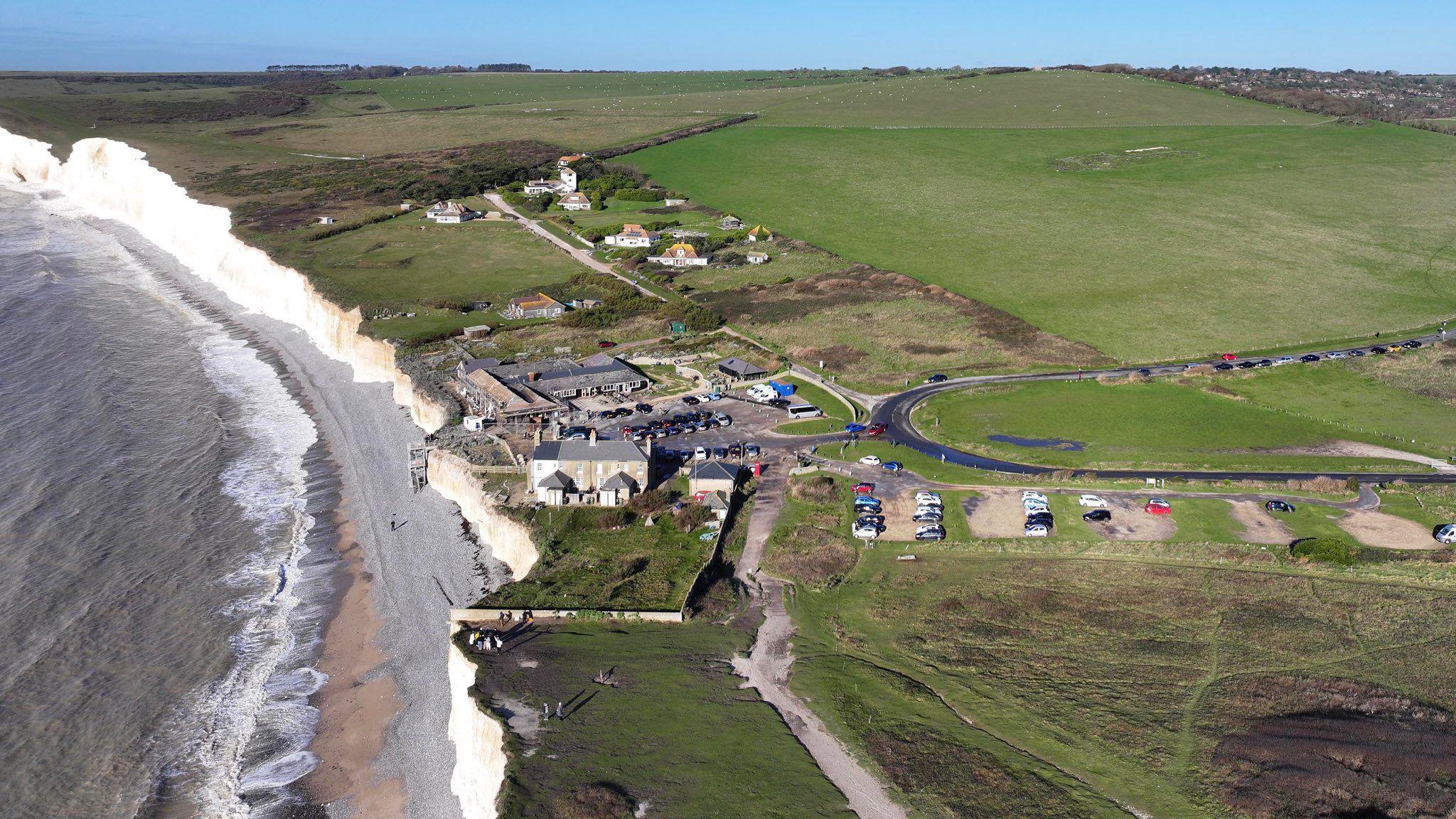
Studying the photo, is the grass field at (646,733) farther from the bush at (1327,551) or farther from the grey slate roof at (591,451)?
the bush at (1327,551)

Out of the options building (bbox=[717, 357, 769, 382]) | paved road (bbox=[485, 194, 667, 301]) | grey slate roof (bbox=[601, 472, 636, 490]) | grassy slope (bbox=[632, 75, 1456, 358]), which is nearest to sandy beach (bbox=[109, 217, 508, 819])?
grey slate roof (bbox=[601, 472, 636, 490])

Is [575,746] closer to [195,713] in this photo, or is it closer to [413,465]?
[195,713]

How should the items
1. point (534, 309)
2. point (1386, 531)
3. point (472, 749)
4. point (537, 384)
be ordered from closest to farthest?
1. point (472, 749)
2. point (1386, 531)
3. point (537, 384)
4. point (534, 309)

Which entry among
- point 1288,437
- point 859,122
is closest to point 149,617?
point 1288,437

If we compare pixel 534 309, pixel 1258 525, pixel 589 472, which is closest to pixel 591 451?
pixel 589 472

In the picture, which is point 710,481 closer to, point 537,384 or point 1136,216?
point 537,384

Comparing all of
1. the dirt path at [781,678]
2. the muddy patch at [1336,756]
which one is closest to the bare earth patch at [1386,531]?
the muddy patch at [1336,756]
